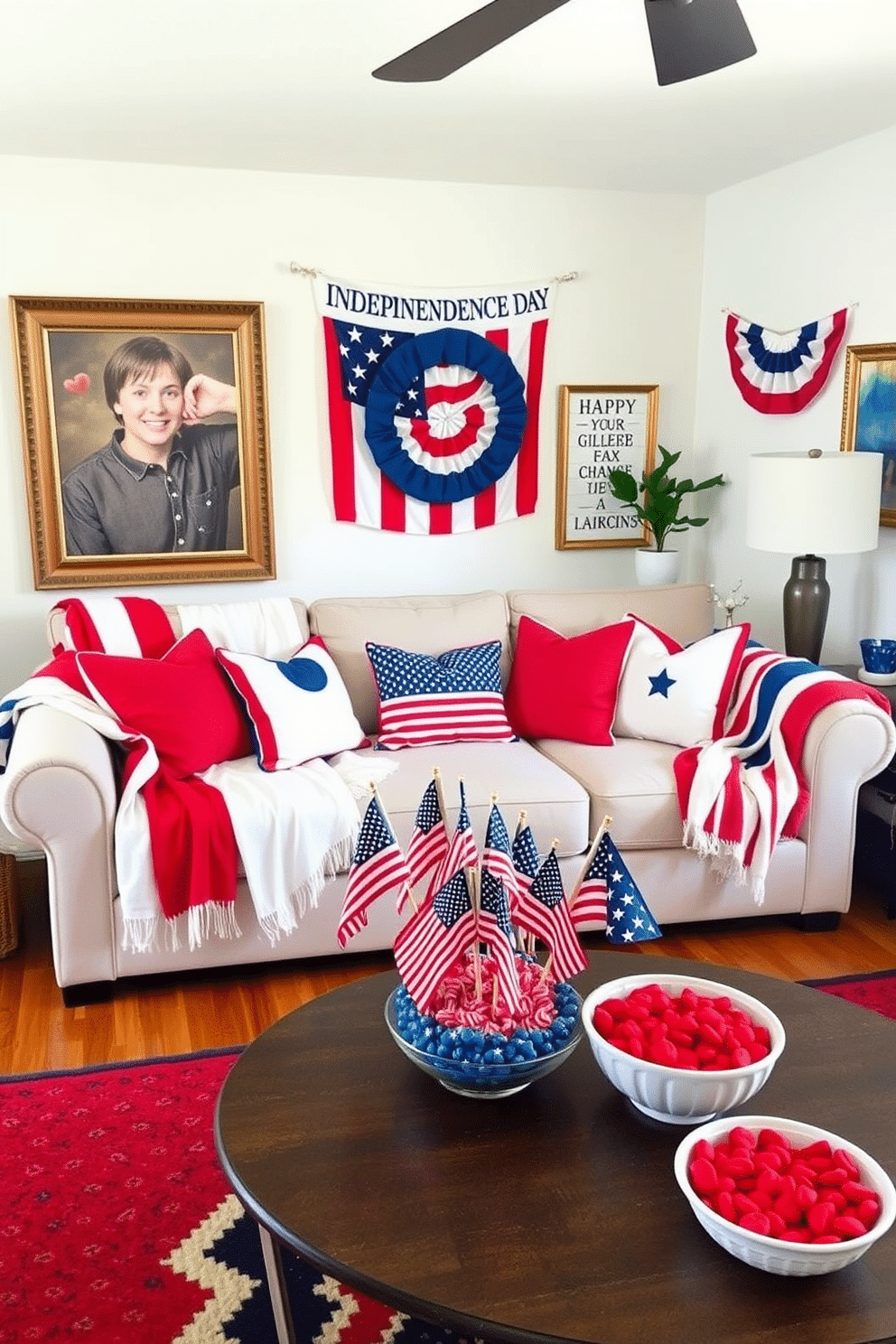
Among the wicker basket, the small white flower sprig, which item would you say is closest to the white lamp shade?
the small white flower sprig

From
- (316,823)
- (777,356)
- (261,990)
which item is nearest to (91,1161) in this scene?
(261,990)

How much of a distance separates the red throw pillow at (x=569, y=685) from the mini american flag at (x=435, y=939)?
5.93ft

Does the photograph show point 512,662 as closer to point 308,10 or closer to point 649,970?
point 649,970

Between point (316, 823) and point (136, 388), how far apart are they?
5.92 feet

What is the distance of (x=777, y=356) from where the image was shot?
4.08 m

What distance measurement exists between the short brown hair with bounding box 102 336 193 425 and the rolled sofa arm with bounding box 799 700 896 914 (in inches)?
97.2

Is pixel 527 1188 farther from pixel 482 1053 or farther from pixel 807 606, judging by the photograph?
pixel 807 606

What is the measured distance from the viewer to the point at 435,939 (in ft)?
6.07

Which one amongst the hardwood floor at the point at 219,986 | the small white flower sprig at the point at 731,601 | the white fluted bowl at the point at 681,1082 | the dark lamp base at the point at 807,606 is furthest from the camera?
the small white flower sprig at the point at 731,601

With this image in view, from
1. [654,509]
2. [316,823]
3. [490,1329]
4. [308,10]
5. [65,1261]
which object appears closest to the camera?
[490,1329]

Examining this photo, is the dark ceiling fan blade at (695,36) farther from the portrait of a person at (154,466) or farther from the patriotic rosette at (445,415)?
the portrait of a person at (154,466)

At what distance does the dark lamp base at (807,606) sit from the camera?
3.69 m

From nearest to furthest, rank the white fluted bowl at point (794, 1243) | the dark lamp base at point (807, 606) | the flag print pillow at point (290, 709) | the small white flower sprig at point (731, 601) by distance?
1. the white fluted bowl at point (794, 1243)
2. the flag print pillow at point (290, 709)
3. the dark lamp base at point (807, 606)
4. the small white flower sprig at point (731, 601)

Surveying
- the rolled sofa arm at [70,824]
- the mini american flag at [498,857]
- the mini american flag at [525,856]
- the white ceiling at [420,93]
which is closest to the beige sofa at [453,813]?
the rolled sofa arm at [70,824]
